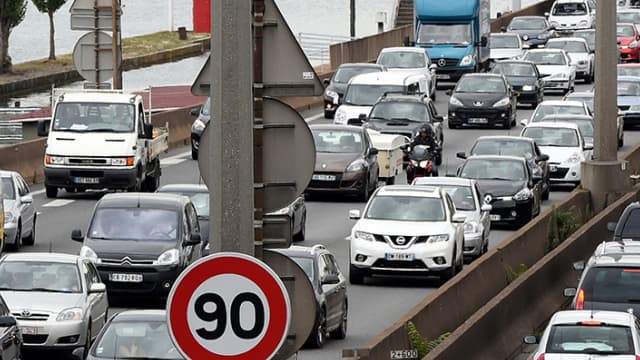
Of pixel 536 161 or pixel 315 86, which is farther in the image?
pixel 536 161

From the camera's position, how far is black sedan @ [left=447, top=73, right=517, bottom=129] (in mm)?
49906

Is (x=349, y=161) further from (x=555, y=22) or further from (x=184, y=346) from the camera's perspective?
(x=555, y=22)

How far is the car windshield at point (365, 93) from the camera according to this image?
4712 centimetres

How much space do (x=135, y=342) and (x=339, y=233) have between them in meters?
15.7

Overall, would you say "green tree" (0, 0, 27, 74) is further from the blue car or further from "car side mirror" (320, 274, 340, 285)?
"car side mirror" (320, 274, 340, 285)

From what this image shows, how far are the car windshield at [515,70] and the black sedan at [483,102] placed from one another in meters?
4.91

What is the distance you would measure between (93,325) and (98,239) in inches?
165

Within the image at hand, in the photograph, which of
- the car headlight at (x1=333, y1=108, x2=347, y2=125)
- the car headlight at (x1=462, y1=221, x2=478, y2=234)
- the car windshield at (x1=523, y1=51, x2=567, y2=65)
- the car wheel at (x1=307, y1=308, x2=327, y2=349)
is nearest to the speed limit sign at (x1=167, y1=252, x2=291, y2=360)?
the car wheel at (x1=307, y1=308, x2=327, y2=349)

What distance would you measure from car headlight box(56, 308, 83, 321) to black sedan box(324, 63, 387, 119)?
32.2 metres

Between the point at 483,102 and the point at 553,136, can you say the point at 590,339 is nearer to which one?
the point at 553,136

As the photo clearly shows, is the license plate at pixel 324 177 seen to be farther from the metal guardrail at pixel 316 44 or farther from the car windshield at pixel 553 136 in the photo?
the metal guardrail at pixel 316 44

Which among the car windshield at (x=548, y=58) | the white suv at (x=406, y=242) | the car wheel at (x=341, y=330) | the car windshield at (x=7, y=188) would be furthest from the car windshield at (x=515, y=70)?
the car wheel at (x=341, y=330)

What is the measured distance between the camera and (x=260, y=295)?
8008 mm

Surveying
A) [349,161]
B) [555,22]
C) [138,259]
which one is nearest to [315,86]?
[138,259]
